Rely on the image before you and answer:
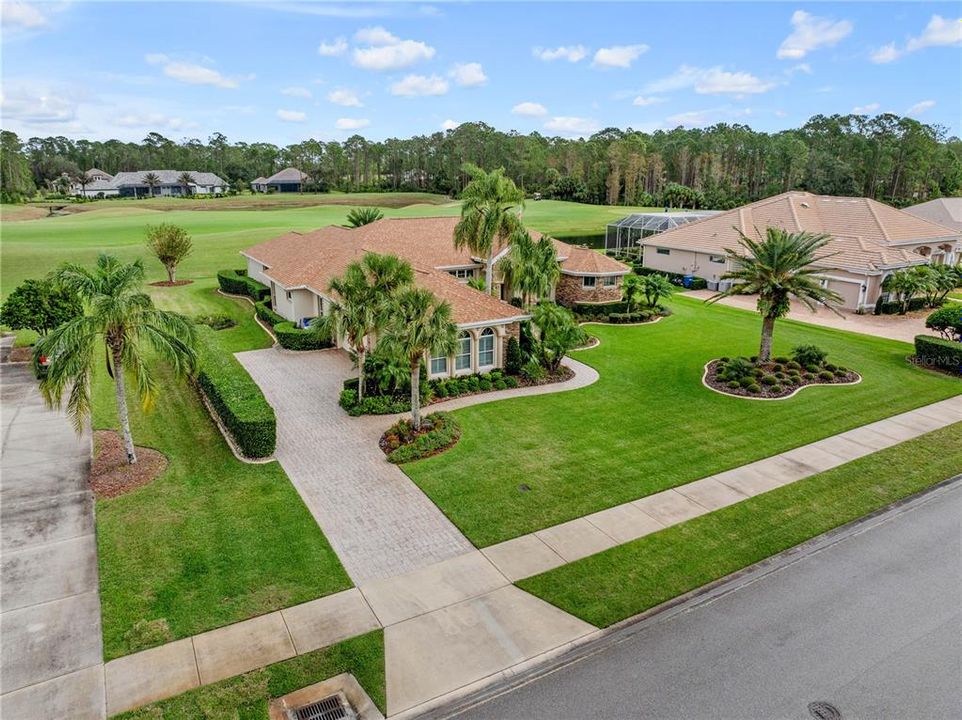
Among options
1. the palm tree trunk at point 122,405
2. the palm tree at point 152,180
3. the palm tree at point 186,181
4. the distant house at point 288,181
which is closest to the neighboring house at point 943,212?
the palm tree trunk at point 122,405

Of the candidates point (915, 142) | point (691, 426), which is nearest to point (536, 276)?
point (691, 426)

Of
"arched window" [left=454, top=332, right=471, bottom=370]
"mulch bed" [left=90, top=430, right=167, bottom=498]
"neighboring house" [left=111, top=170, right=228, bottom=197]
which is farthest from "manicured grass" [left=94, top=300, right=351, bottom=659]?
"neighboring house" [left=111, top=170, right=228, bottom=197]

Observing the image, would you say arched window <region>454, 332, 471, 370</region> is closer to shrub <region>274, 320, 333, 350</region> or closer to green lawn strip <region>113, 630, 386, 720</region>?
shrub <region>274, 320, 333, 350</region>

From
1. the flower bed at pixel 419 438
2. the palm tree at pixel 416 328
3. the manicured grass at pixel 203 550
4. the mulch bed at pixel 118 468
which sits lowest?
Result: the manicured grass at pixel 203 550

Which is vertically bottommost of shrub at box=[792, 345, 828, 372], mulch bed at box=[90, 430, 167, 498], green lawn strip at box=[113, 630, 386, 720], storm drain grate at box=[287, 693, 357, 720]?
storm drain grate at box=[287, 693, 357, 720]

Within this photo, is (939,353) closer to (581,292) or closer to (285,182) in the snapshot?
(581,292)

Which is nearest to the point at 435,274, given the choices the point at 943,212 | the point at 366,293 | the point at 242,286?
the point at 366,293

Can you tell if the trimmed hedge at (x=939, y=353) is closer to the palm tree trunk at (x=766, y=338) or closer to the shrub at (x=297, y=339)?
the palm tree trunk at (x=766, y=338)
